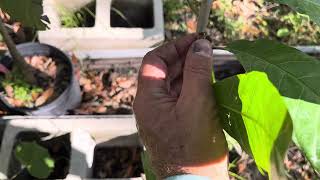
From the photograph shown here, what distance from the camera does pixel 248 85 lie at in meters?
0.70

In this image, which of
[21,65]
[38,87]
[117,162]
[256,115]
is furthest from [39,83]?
[256,115]

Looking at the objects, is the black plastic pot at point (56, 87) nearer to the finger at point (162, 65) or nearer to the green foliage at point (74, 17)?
the green foliage at point (74, 17)

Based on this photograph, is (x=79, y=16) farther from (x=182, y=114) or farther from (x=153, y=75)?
(x=182, y=114)

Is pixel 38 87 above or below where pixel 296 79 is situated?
below

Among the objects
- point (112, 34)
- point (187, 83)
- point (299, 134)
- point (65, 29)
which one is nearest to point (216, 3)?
point (112, 34)

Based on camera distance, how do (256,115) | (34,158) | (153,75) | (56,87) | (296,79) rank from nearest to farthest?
(256,115)
(296,79)
(153,75)
(34,158)
(56,87)

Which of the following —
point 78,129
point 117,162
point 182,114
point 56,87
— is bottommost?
point 117,162

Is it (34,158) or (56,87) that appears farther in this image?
(56,87)

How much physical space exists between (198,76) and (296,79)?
177mm

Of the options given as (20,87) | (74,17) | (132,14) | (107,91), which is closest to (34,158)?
(20,87)

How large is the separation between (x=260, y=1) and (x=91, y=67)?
82cm

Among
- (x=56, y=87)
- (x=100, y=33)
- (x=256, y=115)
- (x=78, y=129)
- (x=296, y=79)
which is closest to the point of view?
(x=256, y=115)

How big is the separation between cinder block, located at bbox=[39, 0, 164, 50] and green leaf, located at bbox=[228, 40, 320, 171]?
97 centimetres

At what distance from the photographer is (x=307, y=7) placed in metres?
0.90
